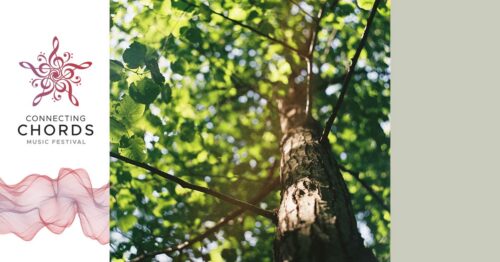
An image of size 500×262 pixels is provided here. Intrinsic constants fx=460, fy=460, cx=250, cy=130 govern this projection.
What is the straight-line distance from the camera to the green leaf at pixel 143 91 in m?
2.45

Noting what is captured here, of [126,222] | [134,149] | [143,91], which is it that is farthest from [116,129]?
[126,222]

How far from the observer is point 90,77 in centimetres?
278

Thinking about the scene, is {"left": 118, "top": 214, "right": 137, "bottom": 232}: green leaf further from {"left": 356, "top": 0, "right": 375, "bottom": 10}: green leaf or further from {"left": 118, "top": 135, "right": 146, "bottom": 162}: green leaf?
{"left": 356, "top": 0, "right": 375, "bottom": 10}: green leaf

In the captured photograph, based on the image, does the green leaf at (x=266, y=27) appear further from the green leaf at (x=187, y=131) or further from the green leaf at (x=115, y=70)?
the green leaf at (x=115, y=70)

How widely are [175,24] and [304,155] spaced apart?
56.8 inches

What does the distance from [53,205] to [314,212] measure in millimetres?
1762

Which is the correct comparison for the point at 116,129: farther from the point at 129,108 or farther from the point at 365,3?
the point at 365,3

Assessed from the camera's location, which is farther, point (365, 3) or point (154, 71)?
point (365, 3)

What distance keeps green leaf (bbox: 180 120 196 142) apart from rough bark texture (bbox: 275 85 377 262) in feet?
5.08

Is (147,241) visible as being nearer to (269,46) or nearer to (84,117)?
(84,117)

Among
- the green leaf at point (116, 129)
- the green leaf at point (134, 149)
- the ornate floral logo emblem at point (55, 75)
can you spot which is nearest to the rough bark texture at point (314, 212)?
the green leaf at point (134, 149)

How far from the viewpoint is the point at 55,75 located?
8.92 feet

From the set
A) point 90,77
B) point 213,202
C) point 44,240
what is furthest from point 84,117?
point 213,202

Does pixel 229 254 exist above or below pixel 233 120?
below
